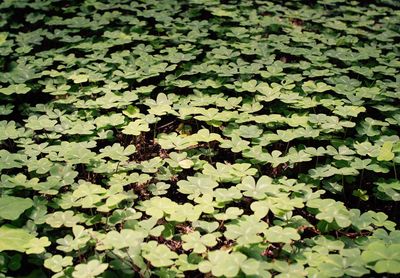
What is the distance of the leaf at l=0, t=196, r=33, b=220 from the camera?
7.03ft

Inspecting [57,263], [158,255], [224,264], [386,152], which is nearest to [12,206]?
[57,263]

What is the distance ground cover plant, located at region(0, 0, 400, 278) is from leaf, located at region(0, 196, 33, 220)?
1 centimetres

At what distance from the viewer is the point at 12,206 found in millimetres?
2221

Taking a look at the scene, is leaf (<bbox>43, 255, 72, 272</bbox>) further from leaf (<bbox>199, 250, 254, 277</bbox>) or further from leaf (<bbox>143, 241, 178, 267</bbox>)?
leaf (<bbox>199, 250, 254, 277</bbox>)

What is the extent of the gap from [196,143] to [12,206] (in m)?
1.25

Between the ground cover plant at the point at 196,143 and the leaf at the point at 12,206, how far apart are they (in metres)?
0.01

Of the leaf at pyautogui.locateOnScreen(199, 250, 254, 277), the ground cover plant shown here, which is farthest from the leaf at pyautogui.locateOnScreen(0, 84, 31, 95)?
the leaf at pyautogui.locateOnScreen(199, 250, 254, 277)

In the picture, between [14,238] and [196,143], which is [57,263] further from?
[196,143]

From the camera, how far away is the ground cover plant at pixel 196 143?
2.06 m

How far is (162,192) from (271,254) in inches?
30.5

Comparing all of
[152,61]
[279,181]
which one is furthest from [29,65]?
[279,181]

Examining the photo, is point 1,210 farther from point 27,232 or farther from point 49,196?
point 49,196

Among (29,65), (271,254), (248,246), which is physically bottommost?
(271,254)

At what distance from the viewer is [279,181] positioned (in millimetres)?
2521
